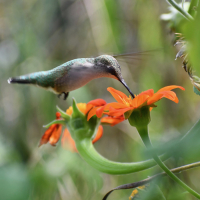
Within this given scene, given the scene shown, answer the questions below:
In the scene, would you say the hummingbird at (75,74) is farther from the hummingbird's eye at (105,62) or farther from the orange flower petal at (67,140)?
the orange flower petal at (67,140)

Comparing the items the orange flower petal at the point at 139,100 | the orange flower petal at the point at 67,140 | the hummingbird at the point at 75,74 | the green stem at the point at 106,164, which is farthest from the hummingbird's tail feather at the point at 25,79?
the orange flower petal at the point at 139,100

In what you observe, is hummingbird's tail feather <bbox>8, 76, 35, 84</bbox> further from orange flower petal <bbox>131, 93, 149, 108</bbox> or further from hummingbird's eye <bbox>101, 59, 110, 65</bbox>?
orange flower petal <bbox>131, 93, 149, 108</bbox>

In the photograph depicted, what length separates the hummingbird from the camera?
59 centimetres

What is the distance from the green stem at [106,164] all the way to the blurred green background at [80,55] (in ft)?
1.30

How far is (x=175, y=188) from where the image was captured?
43 centimetres

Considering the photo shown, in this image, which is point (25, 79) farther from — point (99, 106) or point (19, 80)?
point (99, 106)

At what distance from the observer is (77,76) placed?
65 cm

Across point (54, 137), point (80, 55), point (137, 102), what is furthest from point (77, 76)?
point (80, 55)

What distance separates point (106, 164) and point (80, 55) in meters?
1.34

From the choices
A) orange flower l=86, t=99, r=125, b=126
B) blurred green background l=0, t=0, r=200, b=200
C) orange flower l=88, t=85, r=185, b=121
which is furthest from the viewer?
blurred green background l=0, t=0, r=200, b=200

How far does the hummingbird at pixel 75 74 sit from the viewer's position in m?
0.59

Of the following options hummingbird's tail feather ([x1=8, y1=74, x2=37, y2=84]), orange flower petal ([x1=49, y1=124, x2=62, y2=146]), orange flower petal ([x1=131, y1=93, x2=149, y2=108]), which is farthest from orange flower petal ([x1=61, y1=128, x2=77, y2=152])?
orange flower petal ([x1=131, y1=93, x2=149, y2=108])

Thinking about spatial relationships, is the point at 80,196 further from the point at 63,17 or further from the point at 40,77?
the point at 63,17

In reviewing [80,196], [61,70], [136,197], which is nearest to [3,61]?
[80,196]
